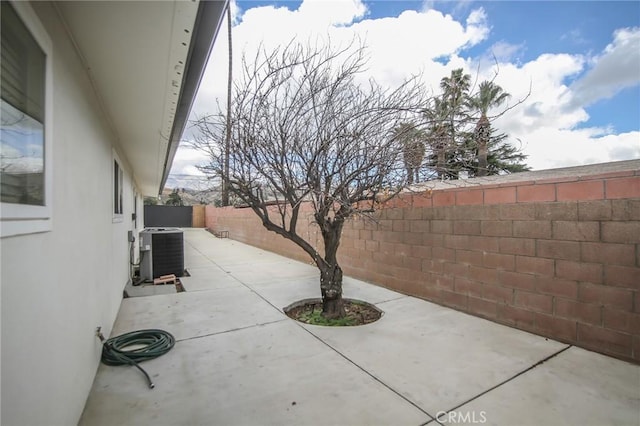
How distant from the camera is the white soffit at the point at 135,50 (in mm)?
1677

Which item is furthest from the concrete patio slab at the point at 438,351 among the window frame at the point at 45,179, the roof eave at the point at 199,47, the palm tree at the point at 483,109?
the roof eave at the point at 199,47

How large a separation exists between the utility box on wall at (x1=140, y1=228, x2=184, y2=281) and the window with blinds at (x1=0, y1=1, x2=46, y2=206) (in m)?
4.99

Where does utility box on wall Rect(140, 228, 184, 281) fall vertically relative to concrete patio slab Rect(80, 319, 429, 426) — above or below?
above

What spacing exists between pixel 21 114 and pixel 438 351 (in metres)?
3.50

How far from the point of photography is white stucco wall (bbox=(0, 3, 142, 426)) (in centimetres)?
123

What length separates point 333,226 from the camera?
4.13 m

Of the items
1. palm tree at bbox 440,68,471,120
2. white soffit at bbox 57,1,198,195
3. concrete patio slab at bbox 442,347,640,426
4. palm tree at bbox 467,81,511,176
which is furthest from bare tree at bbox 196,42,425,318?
concrete patio slab at bbox 442,347,640,426

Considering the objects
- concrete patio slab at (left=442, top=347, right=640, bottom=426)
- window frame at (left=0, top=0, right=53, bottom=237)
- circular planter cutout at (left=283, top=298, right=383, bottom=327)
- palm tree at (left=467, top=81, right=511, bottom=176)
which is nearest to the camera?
window frame at (left=0, top=0, right=53, bottom=237)

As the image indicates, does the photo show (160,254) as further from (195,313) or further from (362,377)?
(362,377)

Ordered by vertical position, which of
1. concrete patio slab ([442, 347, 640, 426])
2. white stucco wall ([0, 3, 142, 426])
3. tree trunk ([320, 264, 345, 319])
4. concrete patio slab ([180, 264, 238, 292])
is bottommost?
concrete patio slab ([442, 347, 640, 426])

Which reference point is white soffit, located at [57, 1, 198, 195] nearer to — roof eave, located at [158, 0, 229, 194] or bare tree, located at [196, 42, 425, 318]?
roof eave, located at [158, 0, 229, 194]

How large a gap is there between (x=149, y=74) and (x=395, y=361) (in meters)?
3.24

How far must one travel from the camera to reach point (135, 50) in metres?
2.07

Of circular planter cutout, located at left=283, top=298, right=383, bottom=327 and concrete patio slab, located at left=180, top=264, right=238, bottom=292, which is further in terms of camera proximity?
concrete patio slab, located at left=180, top=264, right=238, bottom=292
